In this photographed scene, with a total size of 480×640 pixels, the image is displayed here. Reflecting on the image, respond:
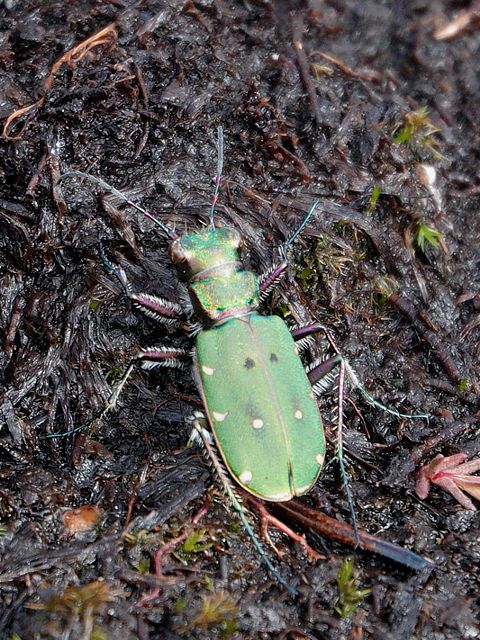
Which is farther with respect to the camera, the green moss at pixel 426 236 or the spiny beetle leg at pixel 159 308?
the green moss at pixel 426 236

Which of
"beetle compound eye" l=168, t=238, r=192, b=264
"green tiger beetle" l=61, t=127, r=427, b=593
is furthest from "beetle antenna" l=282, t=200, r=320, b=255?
"beetle compound eye" l=168, t=238, r=192, b=264

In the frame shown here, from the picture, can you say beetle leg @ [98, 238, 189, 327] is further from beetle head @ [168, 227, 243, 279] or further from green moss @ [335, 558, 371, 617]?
green moss @ [335, 558, 371, 617]

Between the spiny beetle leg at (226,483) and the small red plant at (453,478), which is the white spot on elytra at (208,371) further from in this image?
the small red plant at (453,478)

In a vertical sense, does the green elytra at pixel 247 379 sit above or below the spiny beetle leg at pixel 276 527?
above

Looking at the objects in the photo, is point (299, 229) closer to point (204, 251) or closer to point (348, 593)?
point (204, 251)

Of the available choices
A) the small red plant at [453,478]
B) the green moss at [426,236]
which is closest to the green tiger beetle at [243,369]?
the small red plant at [453,478]

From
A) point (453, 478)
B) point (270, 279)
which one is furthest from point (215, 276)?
point (453, 478)
